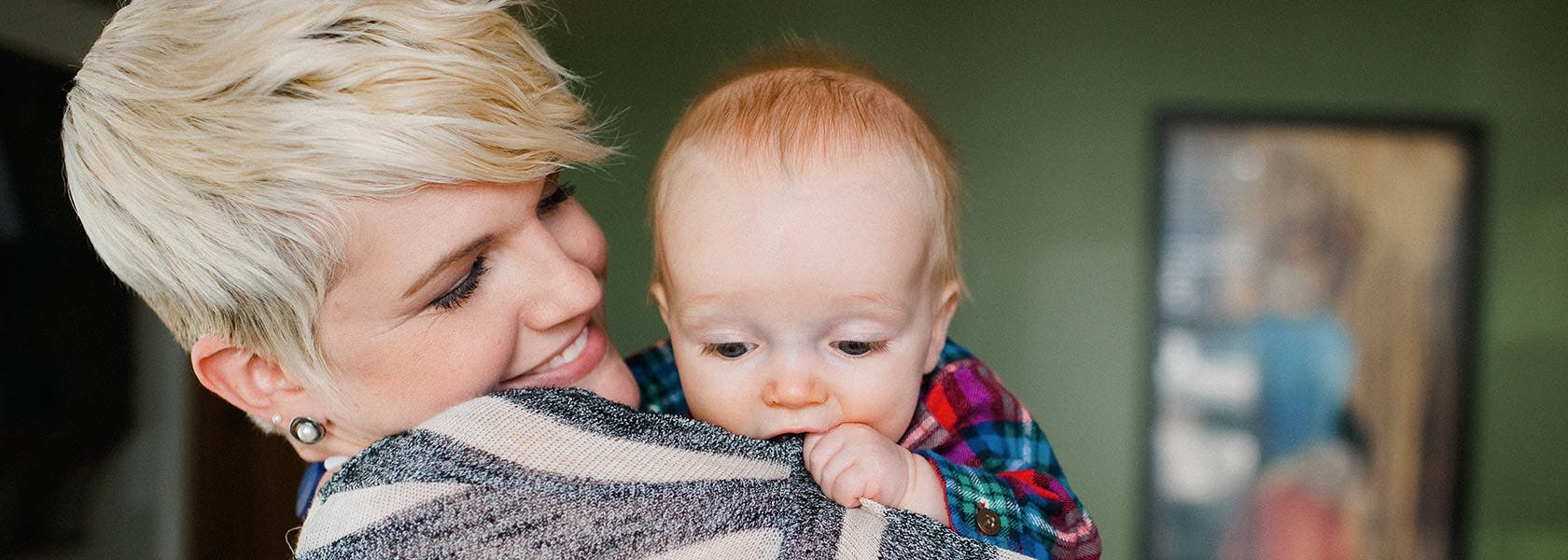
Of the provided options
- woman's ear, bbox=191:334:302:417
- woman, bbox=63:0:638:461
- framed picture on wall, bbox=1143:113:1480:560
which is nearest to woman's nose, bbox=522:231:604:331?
woman, bbox=63:0:638:461

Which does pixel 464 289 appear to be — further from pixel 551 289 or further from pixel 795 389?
pixel 795 389

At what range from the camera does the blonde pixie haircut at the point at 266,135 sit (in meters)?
0.80

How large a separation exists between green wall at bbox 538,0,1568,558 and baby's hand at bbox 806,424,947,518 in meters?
2.38

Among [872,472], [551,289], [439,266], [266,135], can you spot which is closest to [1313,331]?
[872,472]

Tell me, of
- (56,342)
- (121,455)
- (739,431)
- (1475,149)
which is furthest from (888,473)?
(1475,149)

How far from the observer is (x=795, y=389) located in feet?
3.01

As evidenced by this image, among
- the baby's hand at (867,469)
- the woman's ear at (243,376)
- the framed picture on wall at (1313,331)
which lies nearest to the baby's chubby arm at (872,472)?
the baby's hand at (867,469)

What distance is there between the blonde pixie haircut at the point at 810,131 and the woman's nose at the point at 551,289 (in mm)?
128

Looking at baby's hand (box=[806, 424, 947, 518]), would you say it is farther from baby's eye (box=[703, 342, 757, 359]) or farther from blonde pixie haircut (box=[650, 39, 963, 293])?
blonde pixie haircut (box=[650, 39, 963, 293])

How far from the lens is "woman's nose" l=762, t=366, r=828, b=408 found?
0.92 metres

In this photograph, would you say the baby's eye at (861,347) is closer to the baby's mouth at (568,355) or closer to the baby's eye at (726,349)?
the baby's eye at (726,349)

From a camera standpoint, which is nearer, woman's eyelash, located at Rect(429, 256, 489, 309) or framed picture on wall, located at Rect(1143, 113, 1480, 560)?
woman's eyelash, located at Rect(429, 256, 489, 309)

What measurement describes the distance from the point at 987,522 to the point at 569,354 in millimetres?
431

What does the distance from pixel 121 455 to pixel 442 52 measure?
6.91 ft
